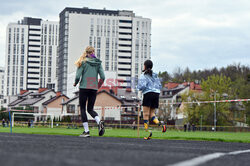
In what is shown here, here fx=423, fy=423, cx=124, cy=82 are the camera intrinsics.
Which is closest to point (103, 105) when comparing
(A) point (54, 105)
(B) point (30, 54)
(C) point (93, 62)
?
(A) point (54, 105)

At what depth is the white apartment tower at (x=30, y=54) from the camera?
175 meters

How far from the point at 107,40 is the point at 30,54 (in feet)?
141

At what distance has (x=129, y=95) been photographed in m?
93.6

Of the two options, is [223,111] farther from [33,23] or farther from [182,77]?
[33,23]

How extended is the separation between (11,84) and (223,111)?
12422 cm

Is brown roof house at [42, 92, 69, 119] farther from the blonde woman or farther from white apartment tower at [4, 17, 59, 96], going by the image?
the blonde woman

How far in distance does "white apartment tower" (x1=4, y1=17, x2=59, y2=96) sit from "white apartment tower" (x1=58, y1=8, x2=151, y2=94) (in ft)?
98.6

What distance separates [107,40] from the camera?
492ft

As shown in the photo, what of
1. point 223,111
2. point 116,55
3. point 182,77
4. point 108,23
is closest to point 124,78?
point 116,55

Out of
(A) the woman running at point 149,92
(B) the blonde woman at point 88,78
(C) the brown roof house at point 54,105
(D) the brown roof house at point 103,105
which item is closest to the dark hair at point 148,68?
(A) the woman running at point 149,92

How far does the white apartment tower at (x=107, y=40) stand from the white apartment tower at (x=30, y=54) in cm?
3006

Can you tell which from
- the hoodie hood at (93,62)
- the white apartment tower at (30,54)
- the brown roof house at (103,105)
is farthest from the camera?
the white apartment tower at (30,54)

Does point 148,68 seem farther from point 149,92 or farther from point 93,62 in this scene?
point 93,62

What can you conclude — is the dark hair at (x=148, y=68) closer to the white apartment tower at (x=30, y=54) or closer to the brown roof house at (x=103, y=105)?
the brown roof house at (x=103, y=105)
